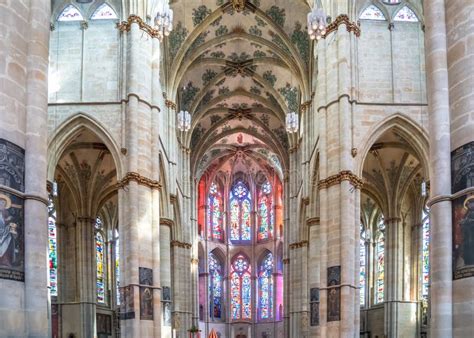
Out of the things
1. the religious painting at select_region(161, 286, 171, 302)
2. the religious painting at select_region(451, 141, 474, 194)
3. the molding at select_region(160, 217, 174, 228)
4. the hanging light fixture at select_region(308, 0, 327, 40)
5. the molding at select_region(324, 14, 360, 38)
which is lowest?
the religious painting at select_region(161, 286, 171, 302)

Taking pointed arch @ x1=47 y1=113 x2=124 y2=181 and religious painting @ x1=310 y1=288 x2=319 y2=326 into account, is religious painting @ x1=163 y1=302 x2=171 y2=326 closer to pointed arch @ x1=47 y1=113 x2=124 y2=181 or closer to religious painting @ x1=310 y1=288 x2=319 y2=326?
religious painting @ x1=310 y1=288 x2=319 y2=326

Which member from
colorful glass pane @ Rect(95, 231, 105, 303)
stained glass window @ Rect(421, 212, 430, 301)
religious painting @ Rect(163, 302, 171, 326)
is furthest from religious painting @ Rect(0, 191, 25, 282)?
colorful glass pane @ Rect(95, 231, 105, 303)

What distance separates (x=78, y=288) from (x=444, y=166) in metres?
26.3

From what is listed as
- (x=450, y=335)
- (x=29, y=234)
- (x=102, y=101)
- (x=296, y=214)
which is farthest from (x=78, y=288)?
(x=450, y=335)

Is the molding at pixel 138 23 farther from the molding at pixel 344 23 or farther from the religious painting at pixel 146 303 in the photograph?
the religious painting at pixel 146 303

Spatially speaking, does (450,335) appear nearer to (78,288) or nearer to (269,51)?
(78,288)

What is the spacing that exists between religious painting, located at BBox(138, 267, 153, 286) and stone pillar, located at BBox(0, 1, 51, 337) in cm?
1363

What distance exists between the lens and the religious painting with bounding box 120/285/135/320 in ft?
89.5

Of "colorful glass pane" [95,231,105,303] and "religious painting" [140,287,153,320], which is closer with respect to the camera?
"religious painting" [140,287,153,320]

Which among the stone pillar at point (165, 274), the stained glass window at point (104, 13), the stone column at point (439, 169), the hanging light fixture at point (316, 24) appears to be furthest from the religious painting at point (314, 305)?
the stone column at point (439, 169)

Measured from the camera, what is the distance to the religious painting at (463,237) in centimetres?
1338

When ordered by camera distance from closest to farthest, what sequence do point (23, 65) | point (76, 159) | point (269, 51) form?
point (23, 65)
point (76, 159)
point (269, 51)

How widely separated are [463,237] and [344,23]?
1739cm

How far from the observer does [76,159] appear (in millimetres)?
36562
